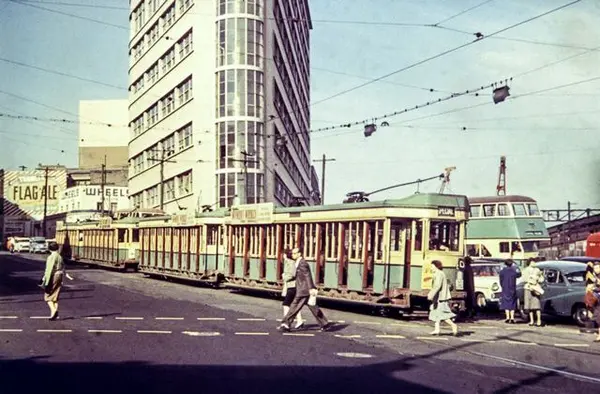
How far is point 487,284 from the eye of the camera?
72.9ft

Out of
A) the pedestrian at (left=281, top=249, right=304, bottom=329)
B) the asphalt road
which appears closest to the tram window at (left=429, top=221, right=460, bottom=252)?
the asphalt road

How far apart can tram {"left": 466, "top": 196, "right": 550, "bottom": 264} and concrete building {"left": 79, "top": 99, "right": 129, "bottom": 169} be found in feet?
232

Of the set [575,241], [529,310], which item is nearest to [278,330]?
[529,310]

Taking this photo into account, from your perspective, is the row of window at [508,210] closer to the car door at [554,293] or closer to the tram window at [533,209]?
the tram window at [533,209]

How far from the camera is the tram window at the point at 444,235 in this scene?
17.8 meters

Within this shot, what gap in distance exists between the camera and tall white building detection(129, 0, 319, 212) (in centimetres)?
4888

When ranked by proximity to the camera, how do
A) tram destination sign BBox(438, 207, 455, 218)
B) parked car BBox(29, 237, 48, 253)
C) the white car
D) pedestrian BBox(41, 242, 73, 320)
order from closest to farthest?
pedestrian BBox(41, 242, 73, 320)
tram destination sign BBox(438, 207, 455, 218)
the white car
parked car BBox(29, 237, 48, 253)

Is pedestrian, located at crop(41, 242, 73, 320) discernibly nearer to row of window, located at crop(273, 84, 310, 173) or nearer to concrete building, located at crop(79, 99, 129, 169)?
row of window, located at crop(273, 84, 310, 173)

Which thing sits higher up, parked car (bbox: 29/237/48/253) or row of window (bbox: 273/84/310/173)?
row of window (bbox: 273/84/310/173)

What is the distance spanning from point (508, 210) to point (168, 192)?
29506 mm

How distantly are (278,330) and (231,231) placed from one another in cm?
1225

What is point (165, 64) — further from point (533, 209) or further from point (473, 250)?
point (533, 209)

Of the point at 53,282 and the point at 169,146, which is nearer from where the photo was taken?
the point at 53,282

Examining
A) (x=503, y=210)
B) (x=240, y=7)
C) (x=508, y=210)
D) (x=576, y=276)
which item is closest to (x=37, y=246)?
(x=240, y=7)
